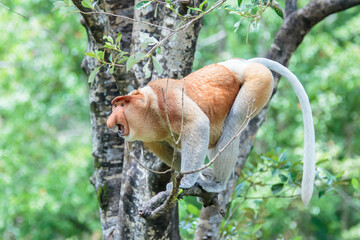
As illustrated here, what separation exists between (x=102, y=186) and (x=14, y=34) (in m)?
5.77

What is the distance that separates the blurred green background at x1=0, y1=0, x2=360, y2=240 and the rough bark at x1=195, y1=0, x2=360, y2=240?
2820 mm

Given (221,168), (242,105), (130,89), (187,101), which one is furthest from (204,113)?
(130,89)

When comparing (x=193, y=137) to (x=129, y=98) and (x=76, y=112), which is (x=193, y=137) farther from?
(x=76, y=112)

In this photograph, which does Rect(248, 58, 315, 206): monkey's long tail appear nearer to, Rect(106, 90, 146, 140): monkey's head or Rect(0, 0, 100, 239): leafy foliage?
Rect(106, 90, 146, 140): monkey's head

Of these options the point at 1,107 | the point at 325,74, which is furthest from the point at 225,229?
the point at 1,107

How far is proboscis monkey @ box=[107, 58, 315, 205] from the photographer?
7.17 feet

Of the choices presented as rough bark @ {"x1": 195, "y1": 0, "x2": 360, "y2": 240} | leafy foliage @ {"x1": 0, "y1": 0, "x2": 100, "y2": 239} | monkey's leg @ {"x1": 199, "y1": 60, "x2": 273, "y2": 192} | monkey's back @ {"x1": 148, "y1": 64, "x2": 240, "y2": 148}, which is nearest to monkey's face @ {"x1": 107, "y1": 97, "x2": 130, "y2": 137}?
monkey's back @ {"x1": 148, "y1": 64, "x2": 240, "y2": 148}

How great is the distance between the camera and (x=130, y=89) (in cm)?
259

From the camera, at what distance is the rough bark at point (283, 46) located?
3289mm

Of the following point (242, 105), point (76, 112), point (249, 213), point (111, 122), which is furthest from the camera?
point (76, 112)

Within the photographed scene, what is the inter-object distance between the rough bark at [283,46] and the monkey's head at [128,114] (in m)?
1.30

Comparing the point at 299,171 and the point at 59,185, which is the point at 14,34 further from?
the point at 299,171

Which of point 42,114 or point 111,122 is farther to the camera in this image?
point 42,114

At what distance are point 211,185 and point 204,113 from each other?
0.46m
